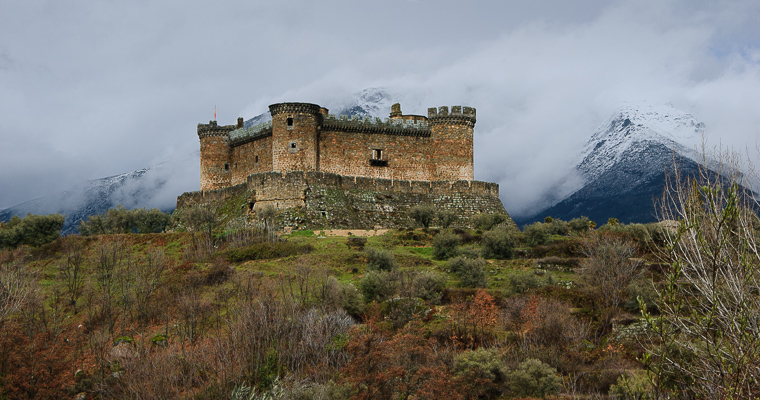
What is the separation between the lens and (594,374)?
2228 cm

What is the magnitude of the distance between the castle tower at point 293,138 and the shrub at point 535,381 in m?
29.2

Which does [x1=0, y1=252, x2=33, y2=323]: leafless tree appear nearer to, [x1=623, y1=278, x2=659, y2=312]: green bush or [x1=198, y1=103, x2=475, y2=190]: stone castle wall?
[x1=198, y1=103, x2=475, y2=190]: stone castle wall

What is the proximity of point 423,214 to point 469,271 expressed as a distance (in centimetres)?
1277

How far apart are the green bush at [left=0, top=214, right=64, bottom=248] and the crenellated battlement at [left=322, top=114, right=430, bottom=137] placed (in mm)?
19700

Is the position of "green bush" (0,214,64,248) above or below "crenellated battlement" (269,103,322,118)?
below

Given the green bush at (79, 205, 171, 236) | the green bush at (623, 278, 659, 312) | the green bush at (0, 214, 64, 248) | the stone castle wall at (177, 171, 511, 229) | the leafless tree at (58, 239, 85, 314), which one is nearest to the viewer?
the green bush at (623, 278, 659, 312)

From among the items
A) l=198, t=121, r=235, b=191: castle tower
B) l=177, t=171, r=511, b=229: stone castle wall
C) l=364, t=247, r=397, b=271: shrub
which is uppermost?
l=198, t=121, r=235, b=191: castle tower

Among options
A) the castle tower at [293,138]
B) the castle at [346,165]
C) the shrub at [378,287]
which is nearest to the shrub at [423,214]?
the castle at [346,165]

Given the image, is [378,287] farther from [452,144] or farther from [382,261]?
[452,144]

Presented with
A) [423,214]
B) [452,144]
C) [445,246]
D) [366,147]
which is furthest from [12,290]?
[452,144]

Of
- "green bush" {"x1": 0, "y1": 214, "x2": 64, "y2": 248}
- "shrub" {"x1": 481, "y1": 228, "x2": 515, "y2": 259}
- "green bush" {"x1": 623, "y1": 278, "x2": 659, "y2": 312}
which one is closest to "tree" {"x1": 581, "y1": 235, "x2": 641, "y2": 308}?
"green bush" {"x1": 623, "y1": 278, "x2": 659, "y2": 312}

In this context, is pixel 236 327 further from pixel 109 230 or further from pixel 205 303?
pixel 109 230

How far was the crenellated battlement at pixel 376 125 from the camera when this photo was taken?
167 ft

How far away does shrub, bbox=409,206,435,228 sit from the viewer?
4706 cm
